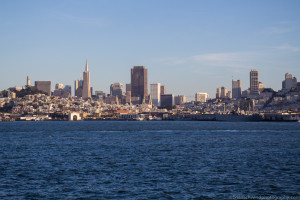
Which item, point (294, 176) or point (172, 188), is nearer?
point (172, 188)

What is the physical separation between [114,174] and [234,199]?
40.0ft

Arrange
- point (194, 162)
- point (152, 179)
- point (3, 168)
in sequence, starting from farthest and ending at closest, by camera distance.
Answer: point (194, 162) → point (3, 168) → point (152, 179)

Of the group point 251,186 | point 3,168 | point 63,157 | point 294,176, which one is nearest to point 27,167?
point 3,168

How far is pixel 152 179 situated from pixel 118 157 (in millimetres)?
14335

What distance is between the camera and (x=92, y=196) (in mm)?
27062

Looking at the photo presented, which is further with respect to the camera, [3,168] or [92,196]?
[3,168]

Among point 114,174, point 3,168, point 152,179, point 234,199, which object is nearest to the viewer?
point 234,199

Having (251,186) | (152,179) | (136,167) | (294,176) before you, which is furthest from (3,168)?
(294,176)

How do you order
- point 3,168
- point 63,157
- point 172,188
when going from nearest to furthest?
point 172,188
point 3,168
point 63,157

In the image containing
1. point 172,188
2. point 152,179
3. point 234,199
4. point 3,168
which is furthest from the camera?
point 3,168

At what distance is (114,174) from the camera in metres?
35.1

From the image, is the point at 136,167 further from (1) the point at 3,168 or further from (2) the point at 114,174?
(1) the point at 3,168

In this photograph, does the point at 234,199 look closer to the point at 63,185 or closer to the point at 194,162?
the point at 63,185

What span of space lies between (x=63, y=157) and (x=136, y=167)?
1134 cm
